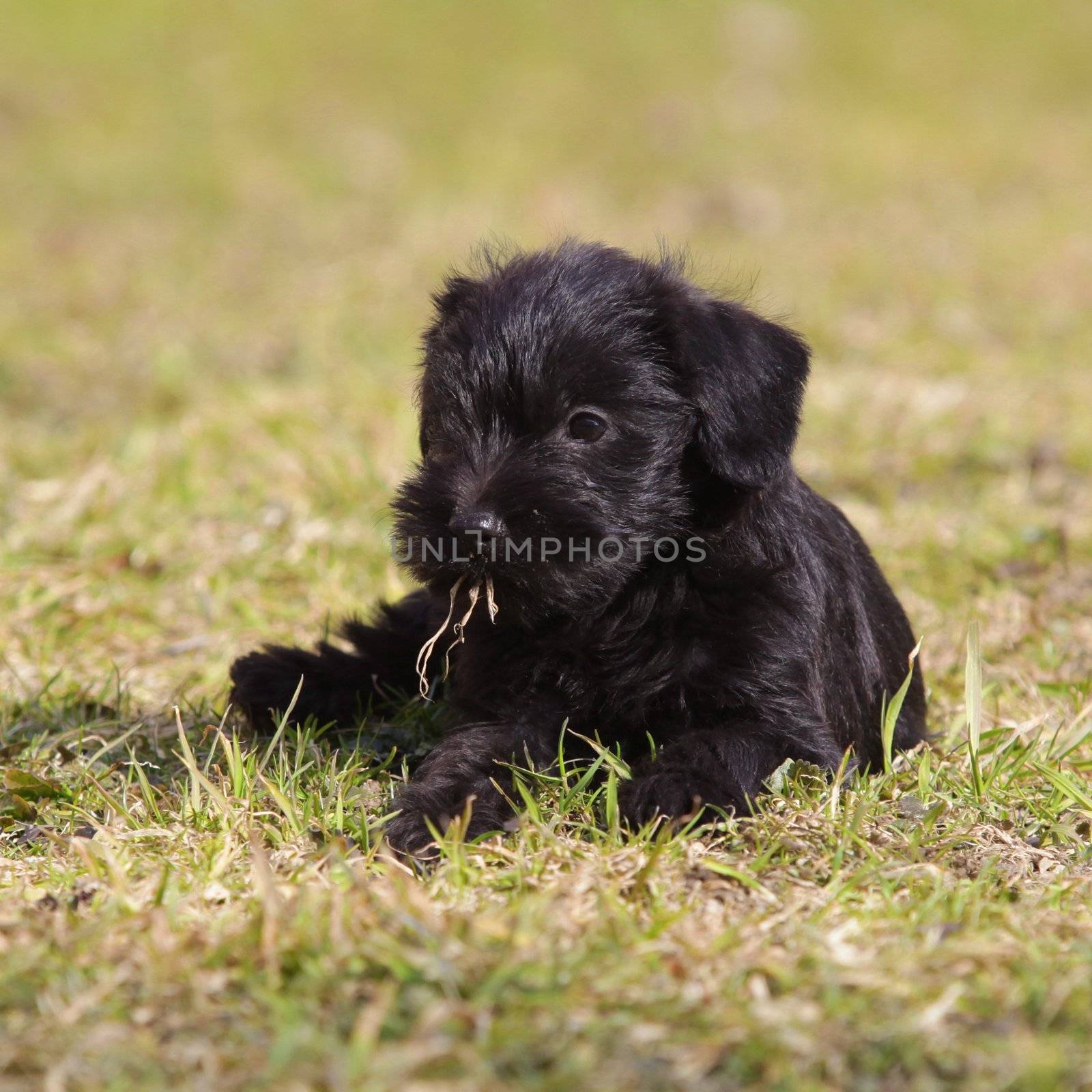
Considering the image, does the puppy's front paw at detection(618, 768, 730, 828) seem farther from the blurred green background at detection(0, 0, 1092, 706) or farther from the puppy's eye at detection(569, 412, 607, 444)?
the blurred green background at detection(0, 0, 1092, 706)

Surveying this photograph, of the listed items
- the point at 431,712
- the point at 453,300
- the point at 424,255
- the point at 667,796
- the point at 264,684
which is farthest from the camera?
the point at 424,255

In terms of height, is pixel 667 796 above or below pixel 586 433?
below

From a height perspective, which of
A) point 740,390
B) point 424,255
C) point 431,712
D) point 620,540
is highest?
point 424,255

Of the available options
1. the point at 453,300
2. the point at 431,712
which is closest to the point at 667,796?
the point at 431,712

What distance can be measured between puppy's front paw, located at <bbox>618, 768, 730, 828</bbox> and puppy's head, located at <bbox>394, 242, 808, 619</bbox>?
0.44 metres

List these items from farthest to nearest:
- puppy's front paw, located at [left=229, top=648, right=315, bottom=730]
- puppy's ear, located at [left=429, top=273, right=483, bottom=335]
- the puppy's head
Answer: puppy's front paw, located at [left=229, top=648, right=315, bottom=730] < puppy's ear, located at [left=429, top=273, right=483, bottom=335] < the puppy's head

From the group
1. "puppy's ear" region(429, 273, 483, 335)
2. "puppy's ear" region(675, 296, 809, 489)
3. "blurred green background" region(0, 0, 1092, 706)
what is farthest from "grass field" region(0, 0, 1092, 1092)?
"puppy's ear" region(429, 273, 483, 335)

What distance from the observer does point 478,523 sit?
2898 mm

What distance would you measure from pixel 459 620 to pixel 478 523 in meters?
0.53

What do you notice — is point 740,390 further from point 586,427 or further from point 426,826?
point 426,826

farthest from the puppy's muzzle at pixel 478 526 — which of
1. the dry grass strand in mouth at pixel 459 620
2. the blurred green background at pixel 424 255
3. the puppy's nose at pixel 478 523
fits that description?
the blurred green background at pixel 424 255

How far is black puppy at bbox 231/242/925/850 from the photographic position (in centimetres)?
297

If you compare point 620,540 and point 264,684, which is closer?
point 620,540

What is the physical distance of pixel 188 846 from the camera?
9.28 ft
